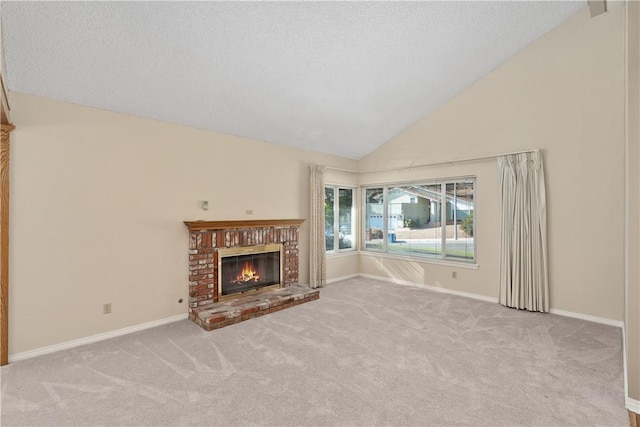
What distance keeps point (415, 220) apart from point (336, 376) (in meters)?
3.94

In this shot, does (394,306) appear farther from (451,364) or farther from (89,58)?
(89,58)

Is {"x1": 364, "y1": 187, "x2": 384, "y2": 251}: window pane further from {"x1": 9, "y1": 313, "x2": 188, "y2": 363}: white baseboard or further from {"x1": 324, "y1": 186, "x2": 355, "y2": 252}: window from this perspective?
{"x1": 9, "y1": 313, "x2": 188, "y2": 363}: white baseboard

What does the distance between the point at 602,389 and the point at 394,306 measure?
2.37 metres

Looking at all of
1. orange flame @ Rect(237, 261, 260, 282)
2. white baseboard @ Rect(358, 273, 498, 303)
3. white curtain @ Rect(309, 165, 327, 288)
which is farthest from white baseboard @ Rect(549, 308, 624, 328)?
orange flame @ Rect(237, 261, 260, 282)

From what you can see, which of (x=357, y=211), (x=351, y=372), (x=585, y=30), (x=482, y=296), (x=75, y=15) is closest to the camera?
(x=75, y=15)

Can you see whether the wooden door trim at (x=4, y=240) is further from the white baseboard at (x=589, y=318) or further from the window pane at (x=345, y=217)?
the white baseboard at (x=589, y=318)

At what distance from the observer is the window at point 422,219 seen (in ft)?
16.9

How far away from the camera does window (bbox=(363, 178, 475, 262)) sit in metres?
5.14

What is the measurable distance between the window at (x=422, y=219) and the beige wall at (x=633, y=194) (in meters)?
2.78

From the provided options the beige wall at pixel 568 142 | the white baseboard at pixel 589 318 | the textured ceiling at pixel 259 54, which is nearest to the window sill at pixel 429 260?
the beige wall at pixel 568 142


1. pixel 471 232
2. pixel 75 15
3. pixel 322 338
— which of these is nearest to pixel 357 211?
pixel 471 232

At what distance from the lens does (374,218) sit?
6562 millimetres

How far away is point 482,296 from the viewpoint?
4.79 m

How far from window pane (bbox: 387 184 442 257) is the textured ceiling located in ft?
5.82
